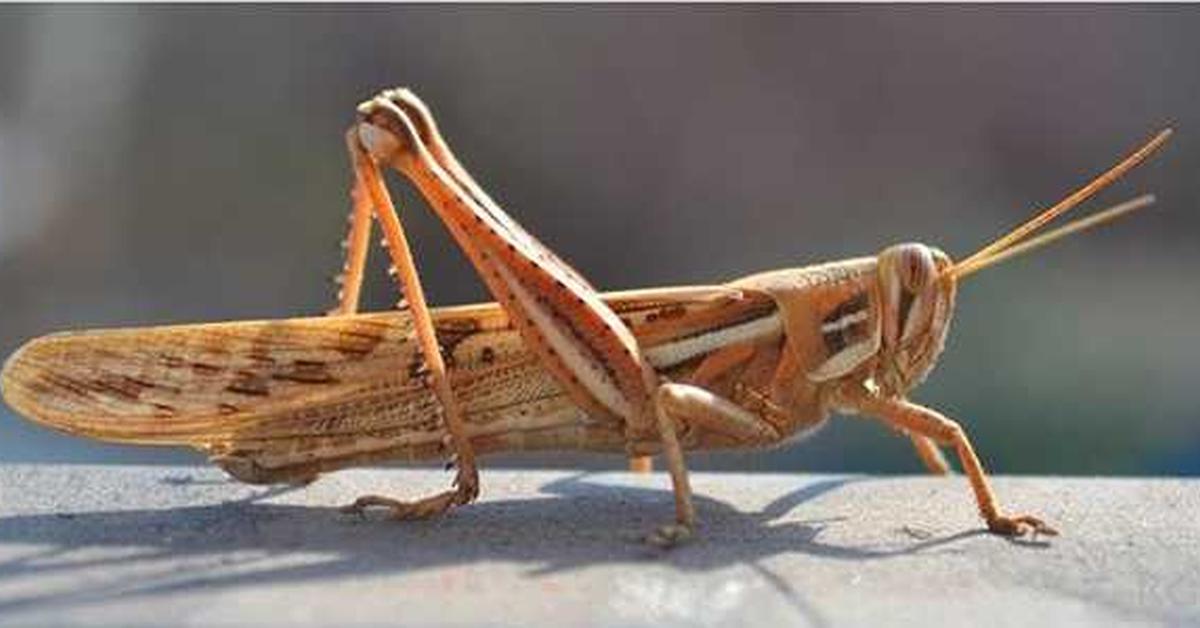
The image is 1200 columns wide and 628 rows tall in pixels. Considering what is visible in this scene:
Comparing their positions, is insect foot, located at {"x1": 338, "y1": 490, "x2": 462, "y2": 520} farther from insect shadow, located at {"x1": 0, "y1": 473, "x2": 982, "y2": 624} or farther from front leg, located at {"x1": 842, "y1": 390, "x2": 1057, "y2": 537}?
front leg, located at {"x1": 842, "y1": 390, "x2": 1057, "y2": 537}

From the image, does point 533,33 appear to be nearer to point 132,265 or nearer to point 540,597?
point 132,265

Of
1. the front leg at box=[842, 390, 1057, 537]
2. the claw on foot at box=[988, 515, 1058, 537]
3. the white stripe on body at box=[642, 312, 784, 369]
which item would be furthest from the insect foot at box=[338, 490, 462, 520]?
the claw on foot at box=[988, 515, 1058, 537]

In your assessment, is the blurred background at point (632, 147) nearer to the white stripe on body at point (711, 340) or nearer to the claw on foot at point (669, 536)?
the white stripe on body at point (711, 340)

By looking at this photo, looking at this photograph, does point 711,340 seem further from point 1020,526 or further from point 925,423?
point 1020,526

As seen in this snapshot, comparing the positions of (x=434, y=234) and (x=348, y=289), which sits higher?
(x=348, y=289)

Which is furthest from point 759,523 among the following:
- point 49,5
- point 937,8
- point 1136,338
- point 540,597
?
point 49,5

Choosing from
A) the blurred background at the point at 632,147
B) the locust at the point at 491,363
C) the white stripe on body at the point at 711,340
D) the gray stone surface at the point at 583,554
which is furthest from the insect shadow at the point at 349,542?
the blurred background at the point at 632,147

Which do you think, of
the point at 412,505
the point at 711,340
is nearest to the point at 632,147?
the point at 711,340
